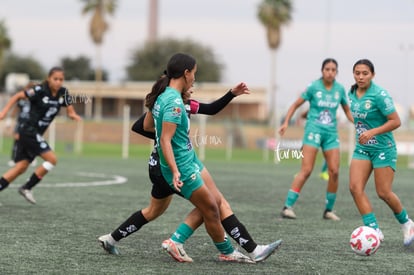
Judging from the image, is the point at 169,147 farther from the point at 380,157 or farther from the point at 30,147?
the point at 30,147

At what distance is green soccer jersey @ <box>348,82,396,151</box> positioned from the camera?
391 inches

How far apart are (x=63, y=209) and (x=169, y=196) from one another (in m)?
5.11

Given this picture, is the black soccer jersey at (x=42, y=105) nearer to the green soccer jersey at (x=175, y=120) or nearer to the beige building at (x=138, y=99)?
the green soccer jersey at (x=175, y=120)

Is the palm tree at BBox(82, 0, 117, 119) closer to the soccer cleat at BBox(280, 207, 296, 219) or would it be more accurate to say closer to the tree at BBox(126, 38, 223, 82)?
the tree at BBox(126, 38, 223, 82)

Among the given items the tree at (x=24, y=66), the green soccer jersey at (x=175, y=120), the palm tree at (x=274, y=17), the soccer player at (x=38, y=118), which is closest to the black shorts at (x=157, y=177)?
the green soccer jersey at (x=175, y=120)

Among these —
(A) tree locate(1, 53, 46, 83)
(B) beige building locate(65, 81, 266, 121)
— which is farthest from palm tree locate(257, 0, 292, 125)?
(A) tree locate(1, 53, 46, 83)

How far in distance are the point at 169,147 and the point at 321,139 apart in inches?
231

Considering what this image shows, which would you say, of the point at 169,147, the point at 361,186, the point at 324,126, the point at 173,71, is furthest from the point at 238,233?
the point at 324,126

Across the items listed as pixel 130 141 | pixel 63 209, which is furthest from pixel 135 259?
pixel 130 141

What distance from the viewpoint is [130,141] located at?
57625 mm

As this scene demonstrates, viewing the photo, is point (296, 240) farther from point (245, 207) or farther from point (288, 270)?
point (245, 207)

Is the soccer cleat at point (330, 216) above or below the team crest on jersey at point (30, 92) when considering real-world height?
below

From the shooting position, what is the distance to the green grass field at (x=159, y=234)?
8.26 metres

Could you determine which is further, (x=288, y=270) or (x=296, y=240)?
(x=296, y=240)
